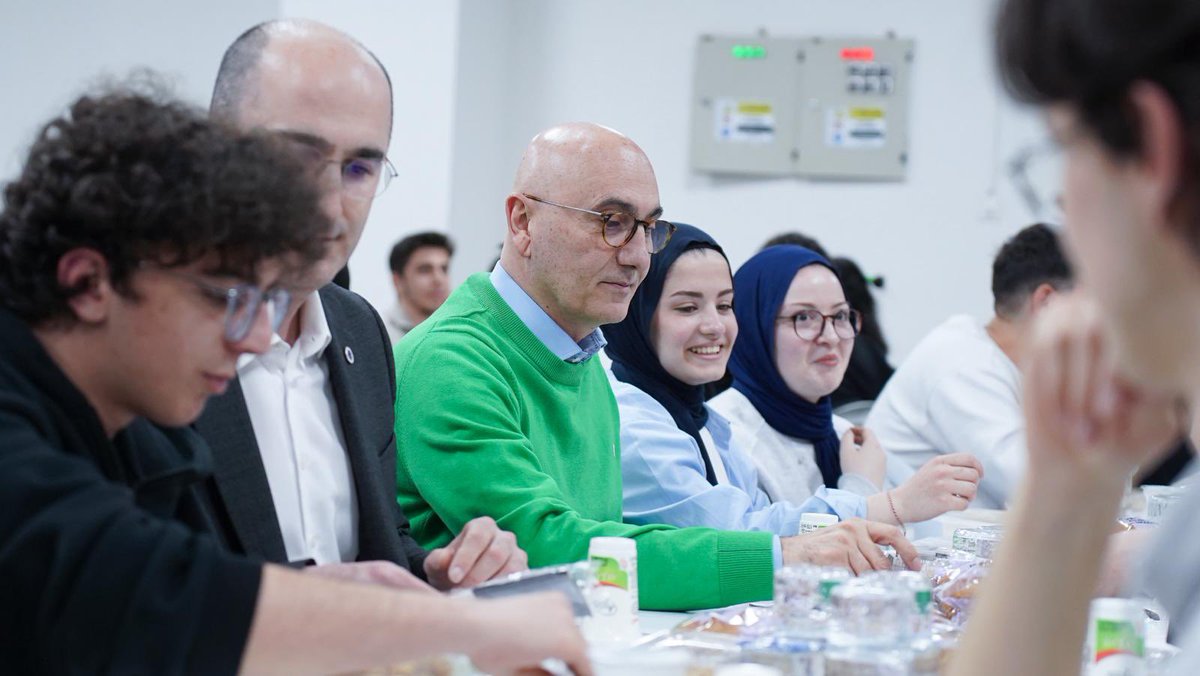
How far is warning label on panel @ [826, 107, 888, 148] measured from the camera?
577 cm

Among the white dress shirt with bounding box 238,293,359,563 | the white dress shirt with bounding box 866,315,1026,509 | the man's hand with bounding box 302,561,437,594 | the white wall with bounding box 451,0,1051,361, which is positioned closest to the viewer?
the man's hand with bounding box 302,561,437,594

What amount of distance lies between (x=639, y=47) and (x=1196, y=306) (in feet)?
17.7

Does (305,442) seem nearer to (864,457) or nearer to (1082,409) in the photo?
(1082,409)

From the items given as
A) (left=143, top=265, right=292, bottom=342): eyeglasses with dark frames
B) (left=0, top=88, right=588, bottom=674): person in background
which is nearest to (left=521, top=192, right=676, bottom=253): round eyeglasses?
(left=0, top=88, right=588, bottom=674): person in background

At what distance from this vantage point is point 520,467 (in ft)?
6.26

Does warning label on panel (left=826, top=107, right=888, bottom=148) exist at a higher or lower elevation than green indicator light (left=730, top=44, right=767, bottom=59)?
lower

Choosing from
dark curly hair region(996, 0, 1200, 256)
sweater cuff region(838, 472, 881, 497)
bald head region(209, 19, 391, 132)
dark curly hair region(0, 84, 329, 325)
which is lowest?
sweater cuff region(838, 472, 881, 497)

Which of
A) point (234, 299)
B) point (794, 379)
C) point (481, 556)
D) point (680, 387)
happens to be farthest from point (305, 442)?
point (794, 379)

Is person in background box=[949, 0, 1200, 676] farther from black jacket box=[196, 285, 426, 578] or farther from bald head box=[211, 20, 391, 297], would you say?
bald head box=[211, 20, 391, 297]

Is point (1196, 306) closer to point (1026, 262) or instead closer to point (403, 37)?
point (1026, 262)

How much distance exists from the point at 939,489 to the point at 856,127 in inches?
144

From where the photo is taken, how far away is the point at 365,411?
1839mm

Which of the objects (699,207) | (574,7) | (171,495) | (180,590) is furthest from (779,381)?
(574,7)

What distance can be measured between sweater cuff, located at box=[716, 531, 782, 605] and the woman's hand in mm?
1195
